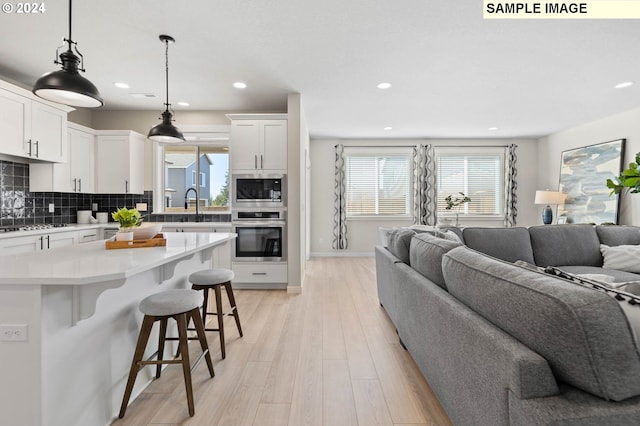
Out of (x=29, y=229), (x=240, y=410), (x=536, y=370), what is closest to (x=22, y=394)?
(x=240, y=410)

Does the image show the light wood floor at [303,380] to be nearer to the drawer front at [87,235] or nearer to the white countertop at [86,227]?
the white countertop at [86,227]

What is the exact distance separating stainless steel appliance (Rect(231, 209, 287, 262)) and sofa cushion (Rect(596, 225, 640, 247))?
149 inches

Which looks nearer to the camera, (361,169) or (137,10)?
(137,10)

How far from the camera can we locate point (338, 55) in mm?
3057

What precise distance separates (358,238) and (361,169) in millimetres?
1605

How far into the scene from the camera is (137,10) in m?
2.38

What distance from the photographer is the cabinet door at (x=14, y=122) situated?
3135 mm

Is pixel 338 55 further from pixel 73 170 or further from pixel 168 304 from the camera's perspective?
pixel 73 170

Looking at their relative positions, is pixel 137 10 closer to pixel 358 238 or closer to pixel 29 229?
pixel 29 229

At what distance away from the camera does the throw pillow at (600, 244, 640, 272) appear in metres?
3.01

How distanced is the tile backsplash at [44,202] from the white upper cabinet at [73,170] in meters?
0.15

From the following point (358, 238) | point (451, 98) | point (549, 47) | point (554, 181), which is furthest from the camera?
point (358, 238)

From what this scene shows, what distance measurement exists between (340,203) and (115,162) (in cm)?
428

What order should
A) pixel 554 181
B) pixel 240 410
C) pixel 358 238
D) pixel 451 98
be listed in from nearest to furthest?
pixel 240 410 → pixel 451 98 → pixel 554 181 → pixel 358 238
